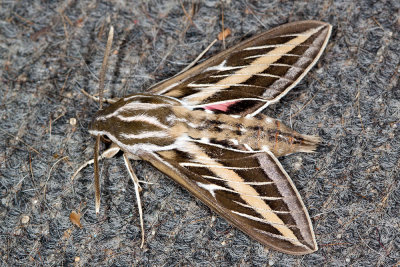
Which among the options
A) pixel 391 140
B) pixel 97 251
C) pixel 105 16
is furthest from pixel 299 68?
pixel 97 251

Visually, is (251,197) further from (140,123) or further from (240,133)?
(140,123)

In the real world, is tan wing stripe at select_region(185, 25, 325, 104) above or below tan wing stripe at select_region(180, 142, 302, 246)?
above

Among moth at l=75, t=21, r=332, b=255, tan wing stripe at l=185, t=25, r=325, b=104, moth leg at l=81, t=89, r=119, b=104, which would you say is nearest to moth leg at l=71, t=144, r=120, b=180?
moth at l=75, t=21, r=332, b=255

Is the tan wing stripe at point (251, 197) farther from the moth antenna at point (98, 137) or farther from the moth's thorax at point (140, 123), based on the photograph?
the moth antenna at point (98, 137)

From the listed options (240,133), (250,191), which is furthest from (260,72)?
(250,191)

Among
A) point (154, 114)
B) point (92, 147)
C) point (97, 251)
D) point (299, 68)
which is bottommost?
point (97, 251)

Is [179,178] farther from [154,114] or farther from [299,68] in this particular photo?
[299,68]

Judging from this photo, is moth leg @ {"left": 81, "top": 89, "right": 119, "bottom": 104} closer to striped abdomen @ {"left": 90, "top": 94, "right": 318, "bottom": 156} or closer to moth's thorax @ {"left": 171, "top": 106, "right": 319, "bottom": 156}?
striped abdomen @ {"left": 90, "top": 94, "right": 318, "bottom": 156}
